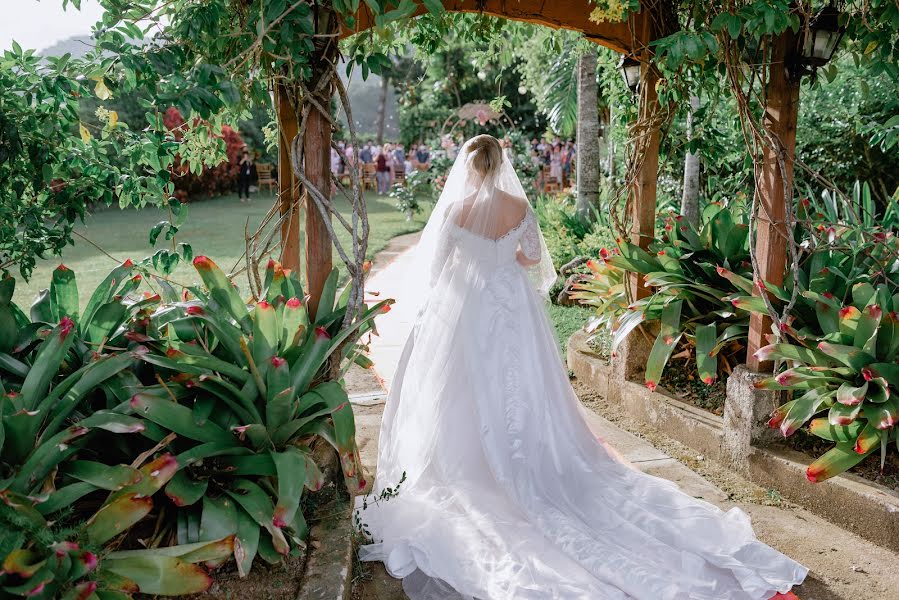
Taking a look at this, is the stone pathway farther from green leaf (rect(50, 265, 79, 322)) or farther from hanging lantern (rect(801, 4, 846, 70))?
hanging lantern (rect(801, 4, 846, 70))

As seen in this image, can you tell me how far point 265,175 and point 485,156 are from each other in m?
21.5

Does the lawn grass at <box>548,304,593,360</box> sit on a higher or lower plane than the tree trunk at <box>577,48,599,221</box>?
lower

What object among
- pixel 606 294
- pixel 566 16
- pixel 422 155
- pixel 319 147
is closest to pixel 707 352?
pixel 606 294

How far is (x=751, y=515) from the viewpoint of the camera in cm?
383

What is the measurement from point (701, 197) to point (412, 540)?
848cm

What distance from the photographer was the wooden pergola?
369 centimetres

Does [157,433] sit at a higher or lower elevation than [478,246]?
lower

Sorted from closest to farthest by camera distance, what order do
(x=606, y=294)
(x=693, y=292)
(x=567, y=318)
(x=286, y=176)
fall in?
(x=286, y=176)
(x=693, y=292)
(x=606, y=294)
(x=567, y=318)

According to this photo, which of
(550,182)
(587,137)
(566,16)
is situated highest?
(566,16)

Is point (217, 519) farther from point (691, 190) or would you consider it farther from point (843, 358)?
point (691, 190)

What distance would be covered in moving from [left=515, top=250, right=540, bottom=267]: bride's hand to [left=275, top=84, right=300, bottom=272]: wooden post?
128 centimetres

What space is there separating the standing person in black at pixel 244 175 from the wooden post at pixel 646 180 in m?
18.1

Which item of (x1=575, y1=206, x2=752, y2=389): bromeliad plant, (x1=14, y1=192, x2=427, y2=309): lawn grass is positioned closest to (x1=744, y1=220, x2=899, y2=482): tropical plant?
(x1=575, y1=206, x2=752, y2=389): bromeliad plant

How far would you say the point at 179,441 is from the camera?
2.91 m
